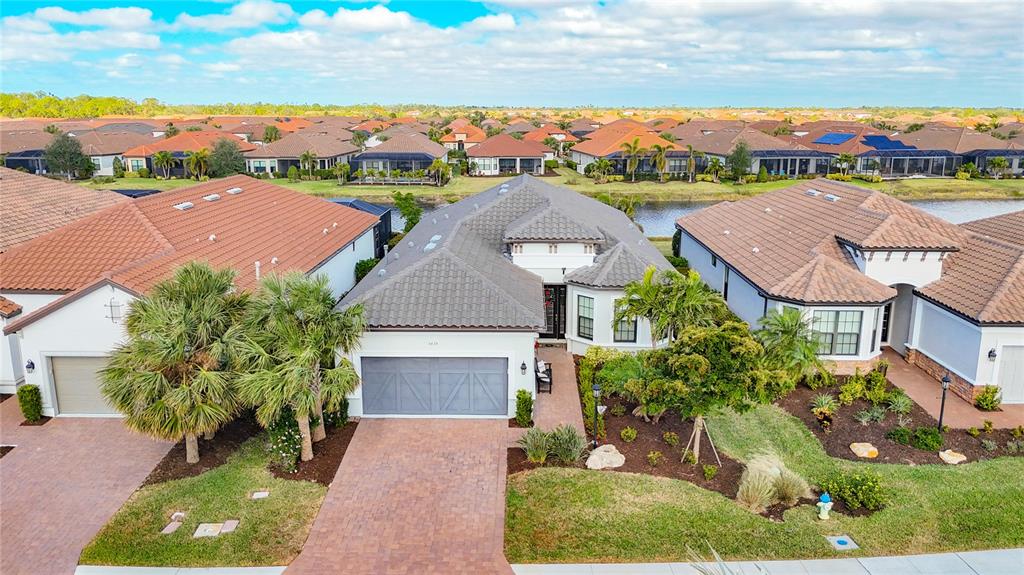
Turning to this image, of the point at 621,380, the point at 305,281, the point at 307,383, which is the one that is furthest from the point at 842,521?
the point at 305,281

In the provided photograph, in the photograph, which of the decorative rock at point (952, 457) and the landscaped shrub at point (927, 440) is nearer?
the decorative rock at point (952, 457)

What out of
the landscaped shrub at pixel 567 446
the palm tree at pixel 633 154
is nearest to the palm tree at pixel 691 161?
the palm tree at pixel 633 154

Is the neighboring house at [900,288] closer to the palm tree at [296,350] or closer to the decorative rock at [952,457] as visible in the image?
the decorative rock at [952,457]

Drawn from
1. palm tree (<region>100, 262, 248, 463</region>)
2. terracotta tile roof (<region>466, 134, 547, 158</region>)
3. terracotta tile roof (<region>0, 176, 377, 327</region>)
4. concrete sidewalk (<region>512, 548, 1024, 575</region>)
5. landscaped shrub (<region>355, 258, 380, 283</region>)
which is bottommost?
concrete sidewalk (<region>512, 548, 1024, 575</region>)

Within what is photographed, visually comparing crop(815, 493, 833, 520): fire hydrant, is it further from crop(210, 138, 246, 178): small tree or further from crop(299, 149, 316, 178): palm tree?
crop(210, 138, 246, 178): small tree

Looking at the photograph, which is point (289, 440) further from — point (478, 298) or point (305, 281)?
point (478, 298)

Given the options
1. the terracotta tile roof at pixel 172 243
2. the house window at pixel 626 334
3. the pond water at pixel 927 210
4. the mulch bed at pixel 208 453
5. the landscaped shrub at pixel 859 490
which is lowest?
the mulch bed at pixel 208 453

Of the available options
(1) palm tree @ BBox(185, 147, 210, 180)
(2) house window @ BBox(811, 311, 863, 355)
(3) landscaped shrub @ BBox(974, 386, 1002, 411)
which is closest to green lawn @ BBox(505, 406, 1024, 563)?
(3) landscaped shrub @ BBox(974, 386, 1002, 411)
